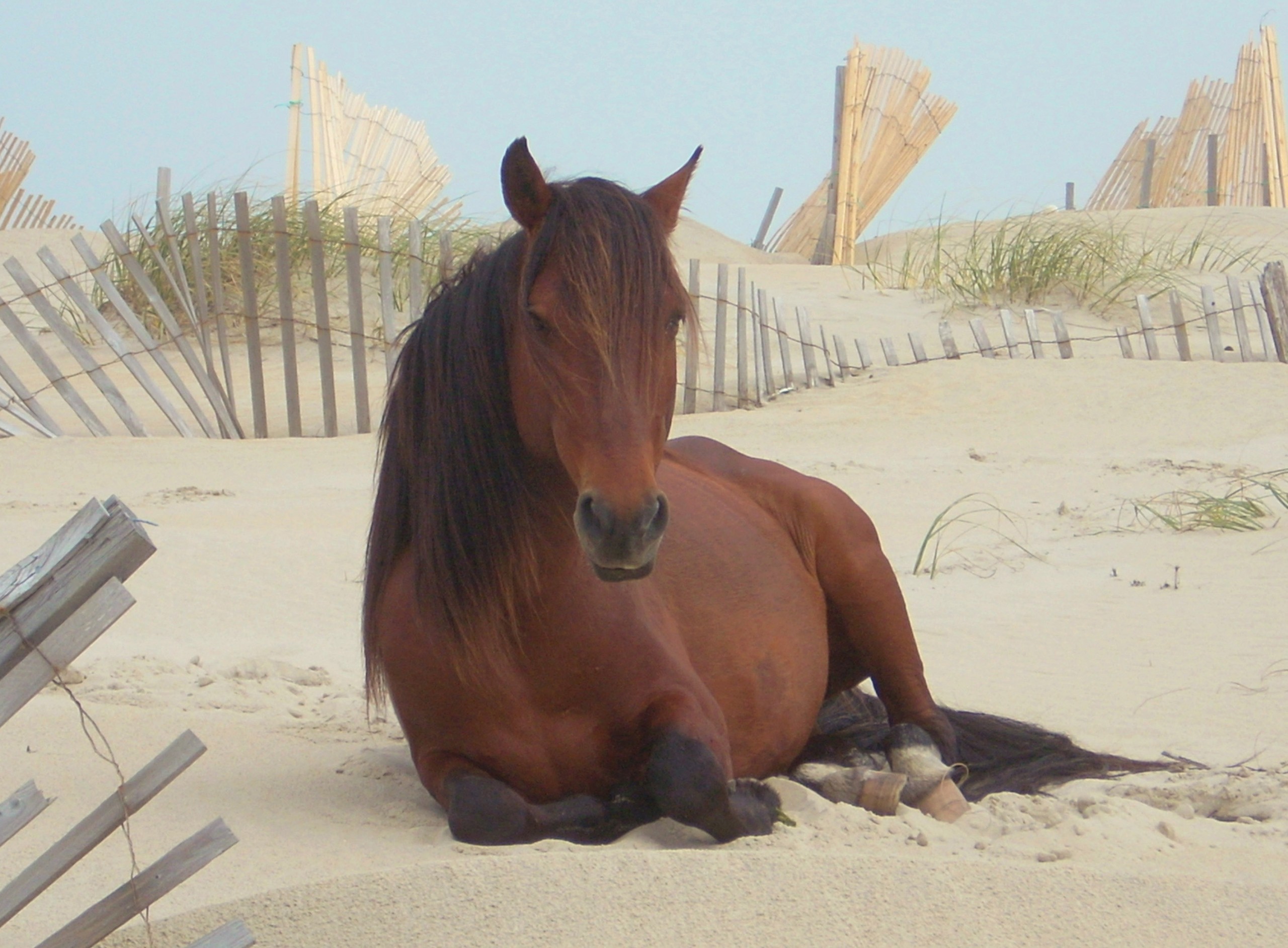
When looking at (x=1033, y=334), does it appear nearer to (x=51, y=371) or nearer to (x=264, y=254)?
(x=264, y=254)

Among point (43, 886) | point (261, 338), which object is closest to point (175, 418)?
point (261, 338)

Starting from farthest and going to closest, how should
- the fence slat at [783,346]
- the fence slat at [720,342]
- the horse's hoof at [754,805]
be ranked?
the fence slat at [783,346], the fence slat at [720,342], the horse's hoof at [754,805]

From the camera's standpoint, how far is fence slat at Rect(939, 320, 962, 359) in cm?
1267

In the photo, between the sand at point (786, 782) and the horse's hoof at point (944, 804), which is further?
the horse's hoof at point (944, 804)

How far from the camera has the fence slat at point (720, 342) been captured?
36.5ft

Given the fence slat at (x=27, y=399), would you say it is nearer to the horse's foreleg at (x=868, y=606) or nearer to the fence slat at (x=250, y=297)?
the fence slat at (x=250, y=297)

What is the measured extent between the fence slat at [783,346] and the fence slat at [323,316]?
3940 millimetres

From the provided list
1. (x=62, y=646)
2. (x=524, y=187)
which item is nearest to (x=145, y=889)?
(x=62, y=646)

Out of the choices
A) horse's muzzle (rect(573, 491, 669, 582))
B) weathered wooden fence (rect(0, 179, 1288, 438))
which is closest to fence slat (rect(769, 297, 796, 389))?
weathered wooden fence (rect(0, 179, 1288, 438))

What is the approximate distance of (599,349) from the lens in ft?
8.50

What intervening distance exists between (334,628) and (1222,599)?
3780 mm

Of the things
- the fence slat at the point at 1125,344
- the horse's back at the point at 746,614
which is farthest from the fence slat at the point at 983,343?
the horse's back at the point at 746,614

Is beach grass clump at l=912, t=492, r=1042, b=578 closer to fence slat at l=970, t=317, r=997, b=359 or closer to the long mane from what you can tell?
the long mane

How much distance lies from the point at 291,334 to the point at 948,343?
236 inches
